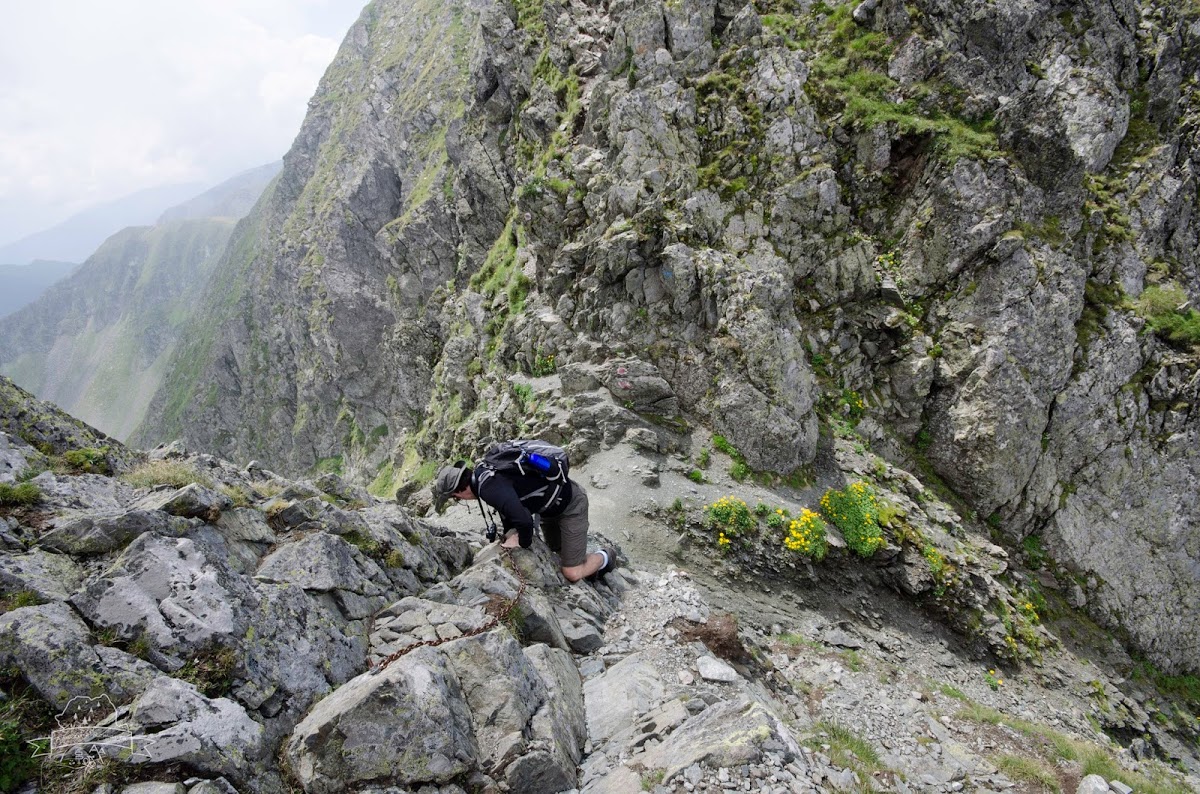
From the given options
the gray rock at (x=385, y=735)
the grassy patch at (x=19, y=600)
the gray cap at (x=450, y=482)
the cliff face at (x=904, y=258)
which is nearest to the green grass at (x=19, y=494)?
the grassy patch at (x=19, y=600)

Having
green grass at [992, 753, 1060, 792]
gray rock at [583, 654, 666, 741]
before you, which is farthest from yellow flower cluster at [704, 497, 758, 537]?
gray rock at [583, 654, 666, 741]

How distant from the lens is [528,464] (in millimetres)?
10031

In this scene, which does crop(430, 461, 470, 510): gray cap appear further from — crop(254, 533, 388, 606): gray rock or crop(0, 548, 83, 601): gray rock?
crop(0, 548, 83, 601): gray rock

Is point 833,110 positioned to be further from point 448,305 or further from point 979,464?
point 448,305

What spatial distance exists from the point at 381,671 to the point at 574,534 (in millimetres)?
5386

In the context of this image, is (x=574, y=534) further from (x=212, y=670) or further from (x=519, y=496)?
(x=212, y=670)

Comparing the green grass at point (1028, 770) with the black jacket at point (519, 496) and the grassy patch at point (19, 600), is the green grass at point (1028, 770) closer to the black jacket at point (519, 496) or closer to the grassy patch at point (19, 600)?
the black jacket at point (519, 496)

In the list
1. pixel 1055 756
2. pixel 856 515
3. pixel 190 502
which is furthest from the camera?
pixel 856 515

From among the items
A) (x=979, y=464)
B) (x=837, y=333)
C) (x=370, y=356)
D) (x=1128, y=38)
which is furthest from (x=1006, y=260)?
(x=370, y=356)

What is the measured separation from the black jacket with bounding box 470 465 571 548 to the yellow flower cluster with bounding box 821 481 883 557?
11887 millimetres

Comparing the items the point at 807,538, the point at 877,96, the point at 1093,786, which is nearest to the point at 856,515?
the point at 807,538

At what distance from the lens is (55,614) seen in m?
5.30

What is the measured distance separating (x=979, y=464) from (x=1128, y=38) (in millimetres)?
21298

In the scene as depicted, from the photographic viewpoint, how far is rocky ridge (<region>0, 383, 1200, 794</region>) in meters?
5.19
